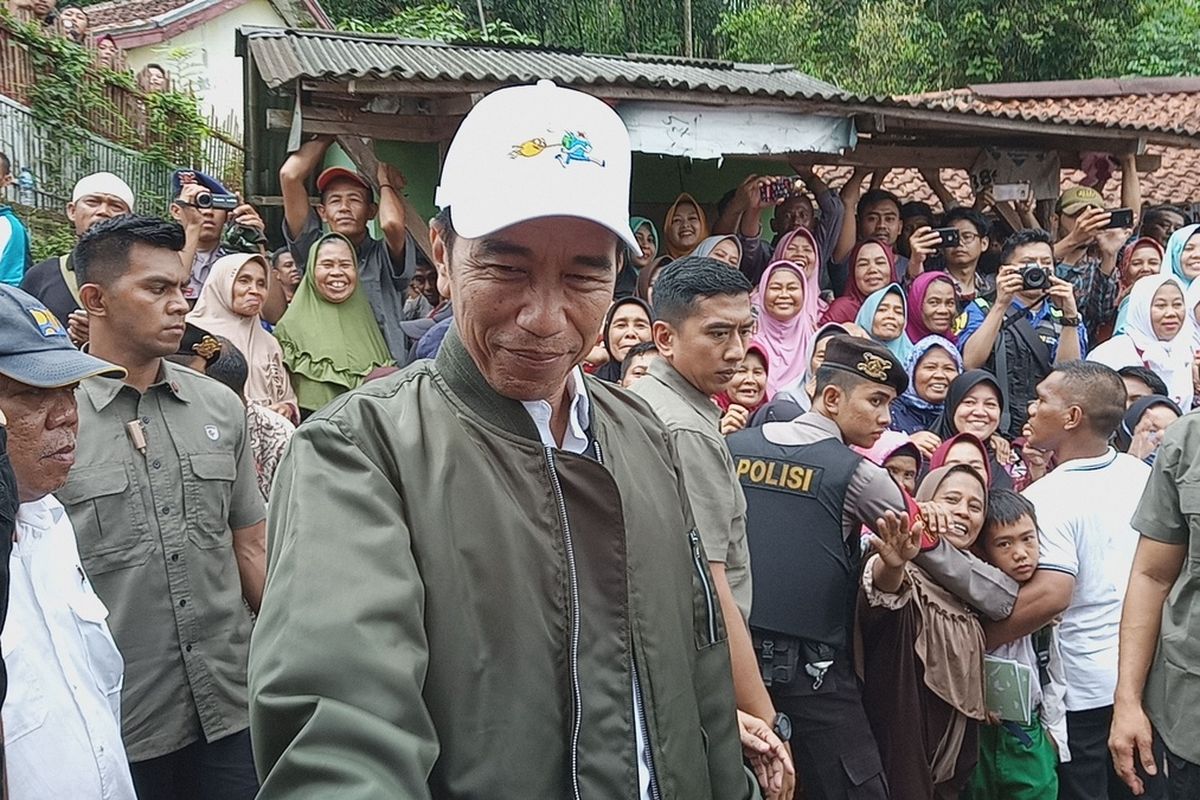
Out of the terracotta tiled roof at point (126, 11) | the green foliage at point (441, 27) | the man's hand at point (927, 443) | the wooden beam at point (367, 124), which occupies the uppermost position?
the terracotta tiled roof at point (126, 11)

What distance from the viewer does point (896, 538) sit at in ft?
10.8

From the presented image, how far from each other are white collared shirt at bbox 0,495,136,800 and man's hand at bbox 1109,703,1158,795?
2595mm

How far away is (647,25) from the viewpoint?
21406 mm

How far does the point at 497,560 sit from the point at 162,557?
1.85 m

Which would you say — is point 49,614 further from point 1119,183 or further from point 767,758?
point 1119,183

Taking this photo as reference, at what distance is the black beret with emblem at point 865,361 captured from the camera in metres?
3.80

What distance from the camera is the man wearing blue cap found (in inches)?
86.4

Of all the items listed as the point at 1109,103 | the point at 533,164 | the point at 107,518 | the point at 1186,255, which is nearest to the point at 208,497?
the point at 107,518

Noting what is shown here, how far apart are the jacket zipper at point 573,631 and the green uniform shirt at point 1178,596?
2160mm

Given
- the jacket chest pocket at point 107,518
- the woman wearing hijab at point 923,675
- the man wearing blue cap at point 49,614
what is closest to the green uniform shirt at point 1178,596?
the woman wearing hijab at point 923,675

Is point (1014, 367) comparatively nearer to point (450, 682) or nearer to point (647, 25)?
point (450, 682)

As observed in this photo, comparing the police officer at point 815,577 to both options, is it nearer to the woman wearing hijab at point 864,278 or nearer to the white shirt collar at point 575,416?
the white shirt collar at point 575,416

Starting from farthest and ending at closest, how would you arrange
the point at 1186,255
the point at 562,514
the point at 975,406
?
the point at 1186,255, the point at 975,406, the point at 562,514

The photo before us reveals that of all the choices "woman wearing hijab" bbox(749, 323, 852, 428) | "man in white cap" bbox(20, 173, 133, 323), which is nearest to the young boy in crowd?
"woman wearing hijab" bbox(749, 323, 852, 428)
